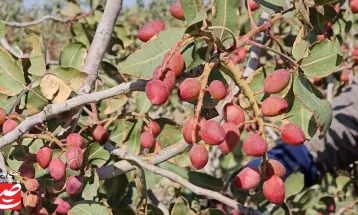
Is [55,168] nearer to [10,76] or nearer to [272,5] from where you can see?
[10,76]

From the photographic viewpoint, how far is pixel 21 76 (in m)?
1.00

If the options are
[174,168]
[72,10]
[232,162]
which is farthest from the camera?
[72,10]

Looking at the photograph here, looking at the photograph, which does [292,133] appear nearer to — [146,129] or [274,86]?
[274,86]

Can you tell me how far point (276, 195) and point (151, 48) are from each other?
0.23 m

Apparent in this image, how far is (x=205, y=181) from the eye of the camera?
1.16 metres

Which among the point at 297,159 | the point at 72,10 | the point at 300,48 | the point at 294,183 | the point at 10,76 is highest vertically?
the point at 300,48

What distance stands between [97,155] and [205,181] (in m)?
0.26

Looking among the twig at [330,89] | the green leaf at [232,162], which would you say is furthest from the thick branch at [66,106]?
the twig at [330,89]

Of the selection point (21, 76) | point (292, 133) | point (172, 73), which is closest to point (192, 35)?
point (172, 73)

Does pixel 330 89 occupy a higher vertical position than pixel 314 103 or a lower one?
lower

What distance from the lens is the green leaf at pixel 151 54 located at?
71 cm

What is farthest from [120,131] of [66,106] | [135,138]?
[66,106]

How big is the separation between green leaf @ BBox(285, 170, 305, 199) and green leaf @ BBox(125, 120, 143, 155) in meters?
0.45

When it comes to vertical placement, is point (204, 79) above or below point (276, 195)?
above
